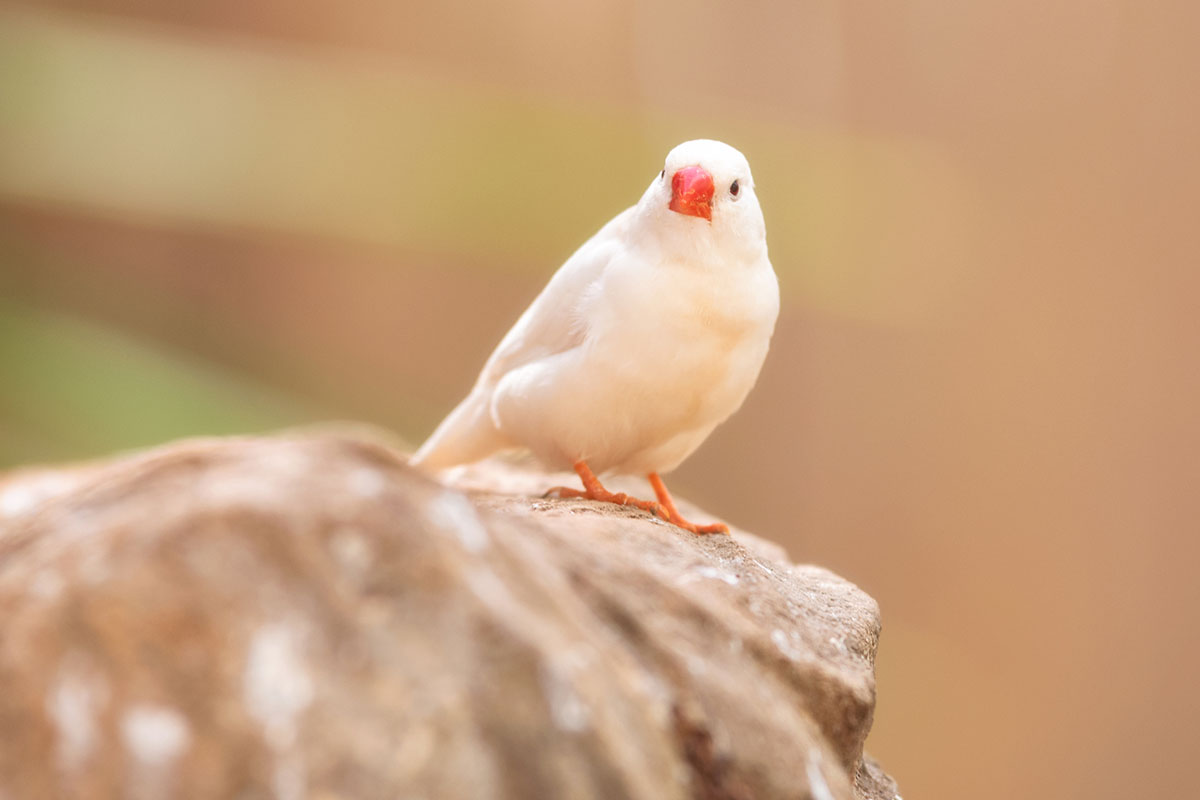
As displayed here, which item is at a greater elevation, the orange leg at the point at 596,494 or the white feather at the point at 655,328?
the white feather at the point at 655,328

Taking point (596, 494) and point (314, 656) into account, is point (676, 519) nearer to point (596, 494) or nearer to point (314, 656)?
point (596, 494)

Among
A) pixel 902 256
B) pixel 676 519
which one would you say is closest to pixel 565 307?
pixel 676 519

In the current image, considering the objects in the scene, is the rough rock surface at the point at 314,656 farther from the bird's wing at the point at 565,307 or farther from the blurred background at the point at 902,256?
the blurred background at the point at 902,256

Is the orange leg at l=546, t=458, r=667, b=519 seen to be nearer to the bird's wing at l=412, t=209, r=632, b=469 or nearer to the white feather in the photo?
the white feather

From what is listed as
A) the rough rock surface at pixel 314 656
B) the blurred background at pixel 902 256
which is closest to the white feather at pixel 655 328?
the rough rock surface at pixel 314 656

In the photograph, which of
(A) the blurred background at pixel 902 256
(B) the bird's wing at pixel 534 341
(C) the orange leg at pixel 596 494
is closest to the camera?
(C) the orange leg at pixel 596 494

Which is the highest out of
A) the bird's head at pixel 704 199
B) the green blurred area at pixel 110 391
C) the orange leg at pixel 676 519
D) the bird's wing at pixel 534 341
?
the bird's head at pixel 704 199

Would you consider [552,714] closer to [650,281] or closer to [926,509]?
[650,281]

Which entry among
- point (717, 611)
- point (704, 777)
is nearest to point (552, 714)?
point (704, 777)
